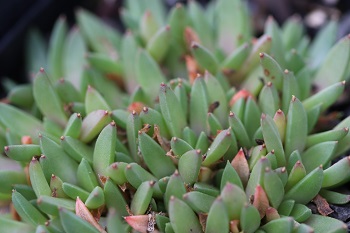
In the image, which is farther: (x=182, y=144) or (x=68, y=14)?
(x=68, y=14)

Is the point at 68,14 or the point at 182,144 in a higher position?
the point at 68,14

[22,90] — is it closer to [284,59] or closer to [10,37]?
[10,37]

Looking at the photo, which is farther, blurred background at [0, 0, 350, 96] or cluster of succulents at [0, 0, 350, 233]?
blurred background at [0, 0, 350, 96]

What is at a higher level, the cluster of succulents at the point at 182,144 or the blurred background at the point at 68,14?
the blurred background at the point at 68,14

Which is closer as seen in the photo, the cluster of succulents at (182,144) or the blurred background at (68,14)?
the cluster of succulents at (182,144)
